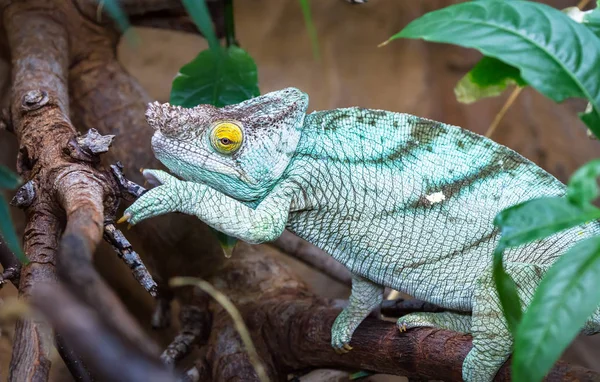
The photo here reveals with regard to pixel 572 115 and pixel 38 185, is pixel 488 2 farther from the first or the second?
pixel 572 115

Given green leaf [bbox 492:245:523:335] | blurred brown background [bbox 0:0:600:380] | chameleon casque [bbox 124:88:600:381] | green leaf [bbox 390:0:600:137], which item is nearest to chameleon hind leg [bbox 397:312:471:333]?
chameleon casque [bbox 124:88:600:381]

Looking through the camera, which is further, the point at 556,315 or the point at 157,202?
the point at 157,202

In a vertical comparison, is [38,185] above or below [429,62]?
above

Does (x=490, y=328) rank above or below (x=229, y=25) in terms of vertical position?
below

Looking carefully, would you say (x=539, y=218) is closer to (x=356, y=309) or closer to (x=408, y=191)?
(x=408, y=191)

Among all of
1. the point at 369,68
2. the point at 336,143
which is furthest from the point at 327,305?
the point at 369,68

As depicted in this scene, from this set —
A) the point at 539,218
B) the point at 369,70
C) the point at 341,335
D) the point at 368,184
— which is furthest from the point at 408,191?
the point at 369,70
